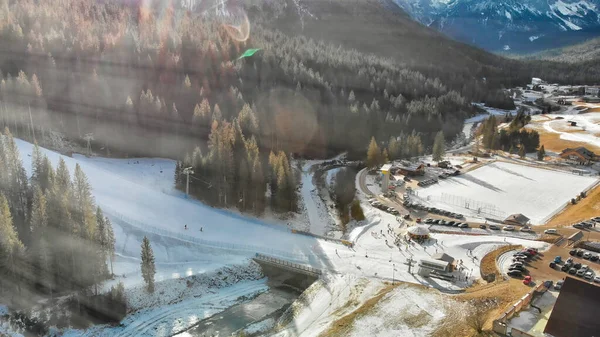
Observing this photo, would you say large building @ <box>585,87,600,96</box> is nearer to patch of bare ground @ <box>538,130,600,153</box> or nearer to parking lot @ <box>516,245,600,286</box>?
patch of bare ground @ <box>538,130,600,153</box>

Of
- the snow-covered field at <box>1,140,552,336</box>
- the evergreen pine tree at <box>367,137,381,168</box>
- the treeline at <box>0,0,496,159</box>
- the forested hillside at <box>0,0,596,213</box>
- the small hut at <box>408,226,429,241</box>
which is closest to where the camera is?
the snow-covered field at <box>1,140,552,336</box>

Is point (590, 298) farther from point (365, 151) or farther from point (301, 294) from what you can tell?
point (365, 151)

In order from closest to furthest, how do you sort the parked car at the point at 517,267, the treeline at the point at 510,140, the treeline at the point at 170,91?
the parked car at the point at 517,267 → the treeline at the point at 170,91 → the treeline at the point at 510,140

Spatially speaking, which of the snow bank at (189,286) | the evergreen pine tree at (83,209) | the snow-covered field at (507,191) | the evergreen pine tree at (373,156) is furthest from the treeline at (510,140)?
the evergreen pine tree at (83,209)

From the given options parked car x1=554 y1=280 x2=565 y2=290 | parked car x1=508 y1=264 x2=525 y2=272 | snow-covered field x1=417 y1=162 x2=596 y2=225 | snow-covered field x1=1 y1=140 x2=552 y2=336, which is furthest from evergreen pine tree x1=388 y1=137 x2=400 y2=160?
parked car x1=554 y1=280 x2=565 y2=290

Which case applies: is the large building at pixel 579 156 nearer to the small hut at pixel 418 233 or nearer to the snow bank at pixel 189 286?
the small hut at pixel 418 233

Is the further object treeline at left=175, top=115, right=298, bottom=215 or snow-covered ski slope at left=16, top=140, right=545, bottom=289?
treeline at left=175, top=115, right=298, bottom=215

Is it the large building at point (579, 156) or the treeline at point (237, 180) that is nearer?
the treeline at point (237, 180)
